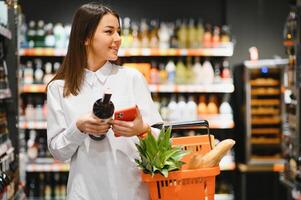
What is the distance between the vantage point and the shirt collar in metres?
2.27

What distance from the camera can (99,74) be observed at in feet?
7.50

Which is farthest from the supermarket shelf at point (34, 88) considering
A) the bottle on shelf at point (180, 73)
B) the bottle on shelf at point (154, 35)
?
the bottle on shelf at point (180, 73)

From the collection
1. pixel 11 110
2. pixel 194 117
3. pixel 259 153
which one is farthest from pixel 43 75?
pixel 259 153

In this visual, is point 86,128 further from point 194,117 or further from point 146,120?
point 194,117

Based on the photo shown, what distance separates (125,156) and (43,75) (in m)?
4.77

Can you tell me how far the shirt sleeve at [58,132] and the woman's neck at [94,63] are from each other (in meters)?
0.18

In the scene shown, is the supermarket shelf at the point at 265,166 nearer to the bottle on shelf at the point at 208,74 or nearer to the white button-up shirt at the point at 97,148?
the bottle on shelf at the point at 208,74

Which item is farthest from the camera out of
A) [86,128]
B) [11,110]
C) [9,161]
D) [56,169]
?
[56,169]

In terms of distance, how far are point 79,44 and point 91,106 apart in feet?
0.93

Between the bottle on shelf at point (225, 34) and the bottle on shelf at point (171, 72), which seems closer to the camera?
the bottle on shelf at point (171, 72)

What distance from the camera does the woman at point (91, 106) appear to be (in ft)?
7.18

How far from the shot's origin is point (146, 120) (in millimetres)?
2260

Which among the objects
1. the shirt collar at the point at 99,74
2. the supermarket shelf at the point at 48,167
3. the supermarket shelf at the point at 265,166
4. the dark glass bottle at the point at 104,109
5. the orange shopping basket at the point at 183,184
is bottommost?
the supermarket shelf at the point at 265,166

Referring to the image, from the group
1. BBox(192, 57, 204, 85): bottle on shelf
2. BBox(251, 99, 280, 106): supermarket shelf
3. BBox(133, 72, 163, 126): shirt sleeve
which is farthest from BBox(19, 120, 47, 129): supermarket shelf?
BBox(133, 72, 163, 126): shirt sleeve
